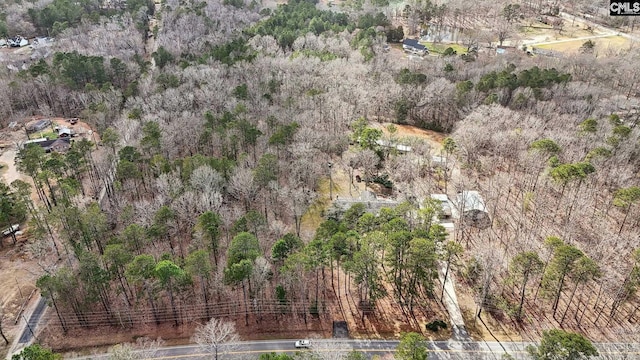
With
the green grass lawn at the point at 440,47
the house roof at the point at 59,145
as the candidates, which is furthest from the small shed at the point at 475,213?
the green grass lawn at the point at 440,47

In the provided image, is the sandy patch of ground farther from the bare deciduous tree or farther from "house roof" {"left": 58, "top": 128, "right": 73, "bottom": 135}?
"house roof" {"left": 58, "top": 128, "right": 73, "bottom": 135}

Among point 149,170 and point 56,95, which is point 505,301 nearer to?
point 149,170

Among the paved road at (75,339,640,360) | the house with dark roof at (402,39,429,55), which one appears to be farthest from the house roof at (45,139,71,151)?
the house with dark roof at (402,39,429,55)

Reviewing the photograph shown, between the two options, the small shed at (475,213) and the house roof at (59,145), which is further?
the house roof at (59,145)

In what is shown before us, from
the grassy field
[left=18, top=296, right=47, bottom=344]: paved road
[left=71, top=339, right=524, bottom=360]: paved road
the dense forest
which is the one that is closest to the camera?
[left=71, top=339, right=524, bottom=360]: paved road

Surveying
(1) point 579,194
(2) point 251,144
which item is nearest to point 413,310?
(1) point 579,194

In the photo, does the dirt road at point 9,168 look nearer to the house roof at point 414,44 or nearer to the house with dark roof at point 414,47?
the house with dark roof at point 414,47
